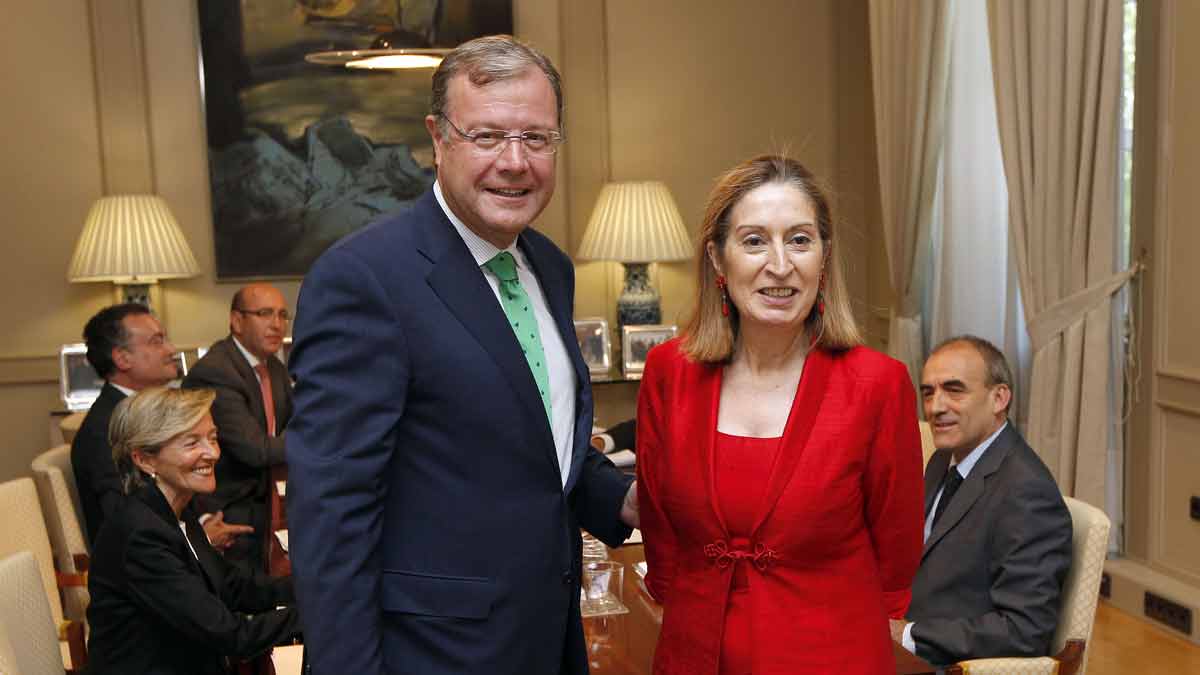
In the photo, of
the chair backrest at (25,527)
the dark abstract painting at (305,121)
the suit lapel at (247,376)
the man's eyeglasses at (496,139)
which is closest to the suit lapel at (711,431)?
the man's eyeglasses at (496,139)

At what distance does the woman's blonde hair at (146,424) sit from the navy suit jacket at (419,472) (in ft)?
4.96

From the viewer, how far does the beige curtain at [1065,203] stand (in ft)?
14.6

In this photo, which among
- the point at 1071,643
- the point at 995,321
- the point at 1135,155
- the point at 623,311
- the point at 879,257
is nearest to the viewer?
the point at 1071,643

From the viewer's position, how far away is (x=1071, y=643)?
2.61 meters

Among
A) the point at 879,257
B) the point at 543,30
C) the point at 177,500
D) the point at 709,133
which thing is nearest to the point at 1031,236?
the point at 879,257

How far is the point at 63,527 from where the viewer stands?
12.6ft

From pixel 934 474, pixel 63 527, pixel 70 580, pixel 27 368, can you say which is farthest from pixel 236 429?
pixel 934 474

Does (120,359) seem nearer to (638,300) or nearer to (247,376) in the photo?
(247,376)

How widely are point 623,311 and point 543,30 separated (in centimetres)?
157

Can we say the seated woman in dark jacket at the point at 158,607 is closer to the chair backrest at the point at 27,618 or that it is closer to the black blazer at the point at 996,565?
the chair backrest at the point at 27,618

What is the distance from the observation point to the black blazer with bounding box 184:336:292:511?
4496 millimetres

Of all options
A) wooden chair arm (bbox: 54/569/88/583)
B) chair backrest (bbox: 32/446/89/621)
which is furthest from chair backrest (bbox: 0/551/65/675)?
chair backrest (bbox: 32/446/89/621)

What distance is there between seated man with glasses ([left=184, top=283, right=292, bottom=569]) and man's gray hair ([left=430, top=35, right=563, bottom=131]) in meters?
2.87

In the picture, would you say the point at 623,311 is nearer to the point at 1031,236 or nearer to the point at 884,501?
the point at 1031,236
